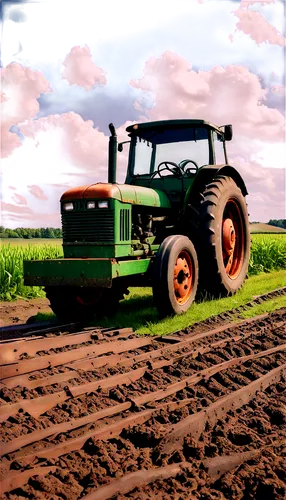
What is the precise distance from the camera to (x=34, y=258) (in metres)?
11.3

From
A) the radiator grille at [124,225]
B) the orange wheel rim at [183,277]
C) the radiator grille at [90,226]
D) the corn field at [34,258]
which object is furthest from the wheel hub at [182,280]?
the corn field at [34,258]

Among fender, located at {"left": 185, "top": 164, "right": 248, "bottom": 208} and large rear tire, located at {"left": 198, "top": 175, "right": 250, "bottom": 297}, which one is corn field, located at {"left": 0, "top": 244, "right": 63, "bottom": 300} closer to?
large rear tire, located at {"left": 198, "top": 175, "right": 250, "bottom": 297}

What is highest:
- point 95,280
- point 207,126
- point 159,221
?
point 207,126

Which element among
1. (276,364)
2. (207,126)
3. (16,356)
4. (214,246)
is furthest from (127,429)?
(207,126)

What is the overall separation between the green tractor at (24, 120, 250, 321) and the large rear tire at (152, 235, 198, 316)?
12 mm

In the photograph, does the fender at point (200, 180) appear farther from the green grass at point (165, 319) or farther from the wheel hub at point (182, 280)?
the green grass at point (165, 319)

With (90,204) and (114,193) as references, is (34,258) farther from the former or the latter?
(114,193)

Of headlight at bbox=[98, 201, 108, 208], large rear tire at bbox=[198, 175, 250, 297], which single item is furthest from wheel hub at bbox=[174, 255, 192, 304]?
headlight at bbox=[98, 201, 108, 208]

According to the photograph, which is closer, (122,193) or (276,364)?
(276,364)

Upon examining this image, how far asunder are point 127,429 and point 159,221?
177 inches

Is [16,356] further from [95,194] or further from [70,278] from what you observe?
[95,194]

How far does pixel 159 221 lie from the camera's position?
737cm

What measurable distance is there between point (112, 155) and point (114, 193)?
0.85m

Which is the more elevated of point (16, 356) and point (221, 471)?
point (16, 356)
